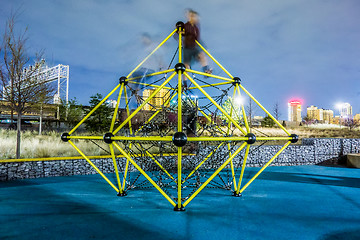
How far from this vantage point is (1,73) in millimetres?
8617

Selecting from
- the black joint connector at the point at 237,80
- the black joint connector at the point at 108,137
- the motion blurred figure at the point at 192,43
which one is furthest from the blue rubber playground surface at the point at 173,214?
the motion blurred figure at the point at 192,43

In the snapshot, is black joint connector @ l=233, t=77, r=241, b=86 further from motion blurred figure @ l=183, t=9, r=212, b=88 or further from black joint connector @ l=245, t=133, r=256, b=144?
black joint connector @ l=245, t=133, r=256, b=144

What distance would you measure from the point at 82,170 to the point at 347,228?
7.23 metres

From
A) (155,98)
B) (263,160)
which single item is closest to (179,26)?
(155,98)

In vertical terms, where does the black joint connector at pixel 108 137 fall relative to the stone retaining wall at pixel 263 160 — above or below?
above

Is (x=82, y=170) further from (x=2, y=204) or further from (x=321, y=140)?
(x=321, y=140)

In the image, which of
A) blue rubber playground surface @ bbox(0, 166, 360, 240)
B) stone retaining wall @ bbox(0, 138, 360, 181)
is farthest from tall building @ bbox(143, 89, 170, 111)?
stone retaining wall @ bbox(0, 138, 360, 181)

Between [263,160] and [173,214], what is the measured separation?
8.44m

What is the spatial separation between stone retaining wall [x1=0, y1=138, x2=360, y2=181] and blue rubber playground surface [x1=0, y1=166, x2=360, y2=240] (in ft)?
2.70

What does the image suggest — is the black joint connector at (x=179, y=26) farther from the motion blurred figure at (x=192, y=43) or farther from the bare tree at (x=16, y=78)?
the bare tree at (x=16, y=78)

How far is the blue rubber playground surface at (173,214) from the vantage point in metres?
3.23

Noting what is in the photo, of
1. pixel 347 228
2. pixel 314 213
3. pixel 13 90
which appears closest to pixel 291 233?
pixel 347 228

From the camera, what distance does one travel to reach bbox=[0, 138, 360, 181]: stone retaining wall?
7031 mm

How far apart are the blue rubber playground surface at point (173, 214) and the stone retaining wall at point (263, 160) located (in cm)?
82
